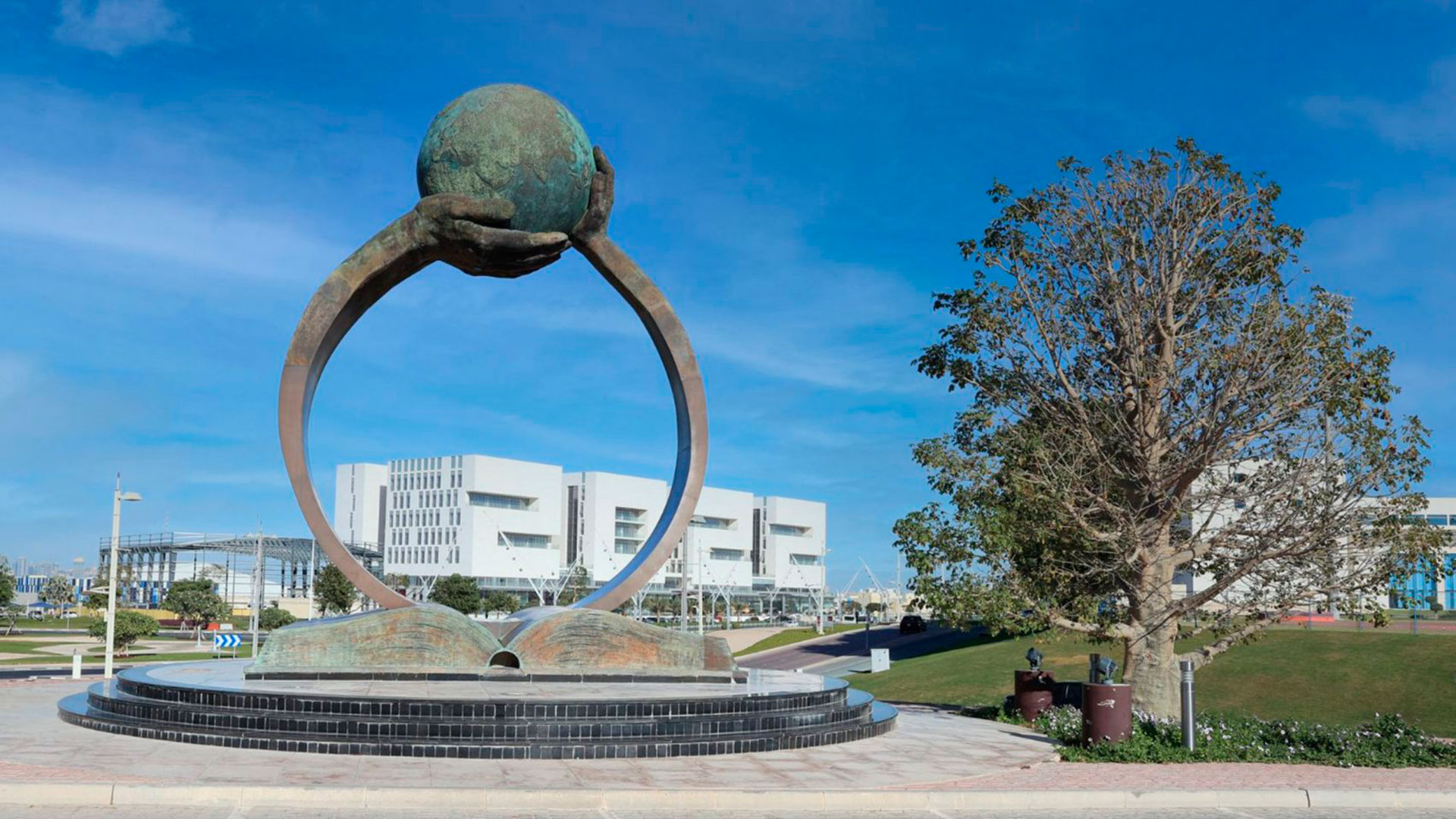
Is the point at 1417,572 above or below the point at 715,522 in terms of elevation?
below

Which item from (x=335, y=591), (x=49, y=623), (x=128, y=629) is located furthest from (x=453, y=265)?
(x=49, y=623)

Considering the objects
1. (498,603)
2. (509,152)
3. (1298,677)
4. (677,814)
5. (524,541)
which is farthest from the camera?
(524,541)

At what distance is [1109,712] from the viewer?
14.8 meters

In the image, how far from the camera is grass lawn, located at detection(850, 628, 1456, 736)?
2556cm

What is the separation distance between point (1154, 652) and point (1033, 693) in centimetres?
188

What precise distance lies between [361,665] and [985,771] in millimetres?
8144

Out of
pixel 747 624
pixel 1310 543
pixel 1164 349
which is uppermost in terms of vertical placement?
pixel 1164 349

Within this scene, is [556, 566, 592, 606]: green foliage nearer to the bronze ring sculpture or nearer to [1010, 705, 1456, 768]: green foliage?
the bronze ring sculpture

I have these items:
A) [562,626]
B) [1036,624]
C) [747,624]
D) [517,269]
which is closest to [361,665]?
[562,626]

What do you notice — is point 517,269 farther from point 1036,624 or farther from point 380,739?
point 1036,624

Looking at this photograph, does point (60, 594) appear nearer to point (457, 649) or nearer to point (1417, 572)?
point (457, 649)

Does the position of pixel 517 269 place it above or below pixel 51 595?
above

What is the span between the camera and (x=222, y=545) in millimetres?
96562

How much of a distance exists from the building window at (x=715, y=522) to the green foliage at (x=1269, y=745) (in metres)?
110
